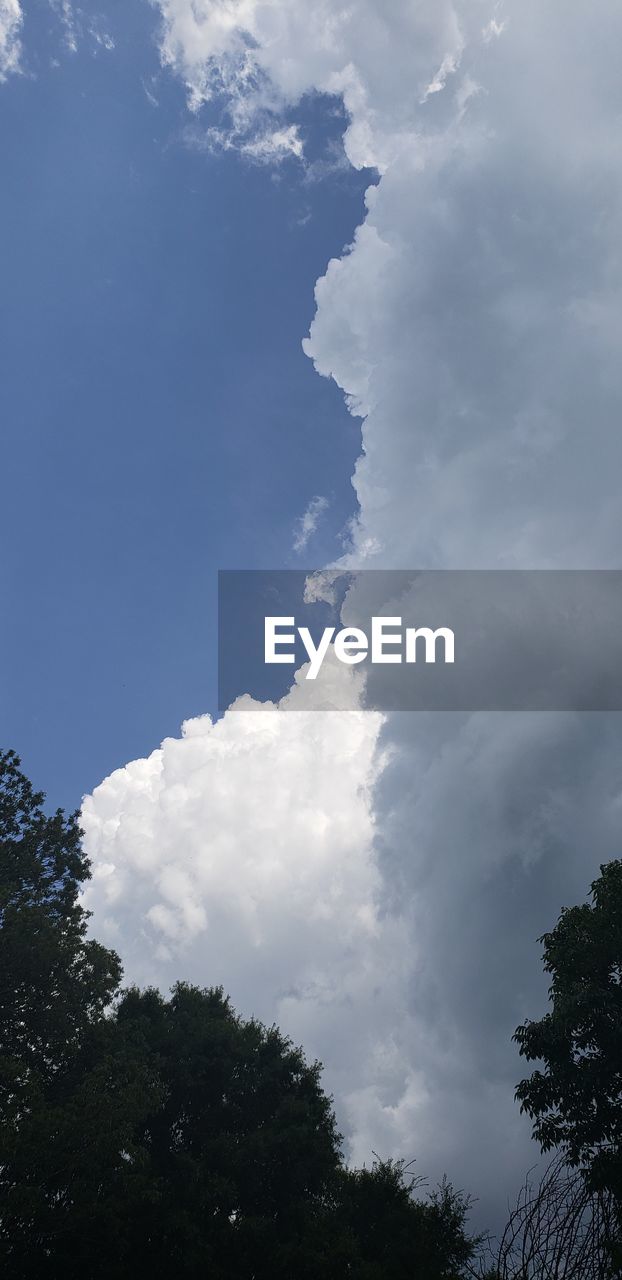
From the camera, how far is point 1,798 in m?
22.8

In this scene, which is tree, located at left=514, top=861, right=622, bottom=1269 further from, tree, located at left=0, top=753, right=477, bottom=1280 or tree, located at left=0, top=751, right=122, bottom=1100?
tree, located at left=0, top=751, right=122, bottom=1100

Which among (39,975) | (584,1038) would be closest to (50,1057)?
(39,975)

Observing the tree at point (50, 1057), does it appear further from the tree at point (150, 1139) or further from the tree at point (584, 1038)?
the tree at point (584, 1038)

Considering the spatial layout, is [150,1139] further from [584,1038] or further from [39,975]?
[584,1038]

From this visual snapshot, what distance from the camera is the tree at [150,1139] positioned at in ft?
53.8

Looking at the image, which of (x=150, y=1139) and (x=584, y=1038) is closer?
(x=584, y=1038)

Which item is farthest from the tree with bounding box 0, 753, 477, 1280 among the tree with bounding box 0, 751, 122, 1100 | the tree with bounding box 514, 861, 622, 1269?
the tree with bounding box 514, 861, 622, 1269

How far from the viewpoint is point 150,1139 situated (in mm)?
22750

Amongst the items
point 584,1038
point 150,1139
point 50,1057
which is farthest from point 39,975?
point 584,1038

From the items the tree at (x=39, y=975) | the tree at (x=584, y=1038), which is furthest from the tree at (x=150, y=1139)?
the tree at (x=584, y=1038)

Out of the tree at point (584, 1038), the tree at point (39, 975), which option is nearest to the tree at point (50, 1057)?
the tree at point (39, 975)

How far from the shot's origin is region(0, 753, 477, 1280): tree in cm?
1641

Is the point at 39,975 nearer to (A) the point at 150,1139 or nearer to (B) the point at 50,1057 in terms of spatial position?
(B) the point at 50,1057

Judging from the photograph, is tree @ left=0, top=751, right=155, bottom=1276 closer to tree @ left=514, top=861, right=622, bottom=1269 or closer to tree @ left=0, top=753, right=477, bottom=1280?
tree @ left=0, top=753, right=477, bottom=1280
